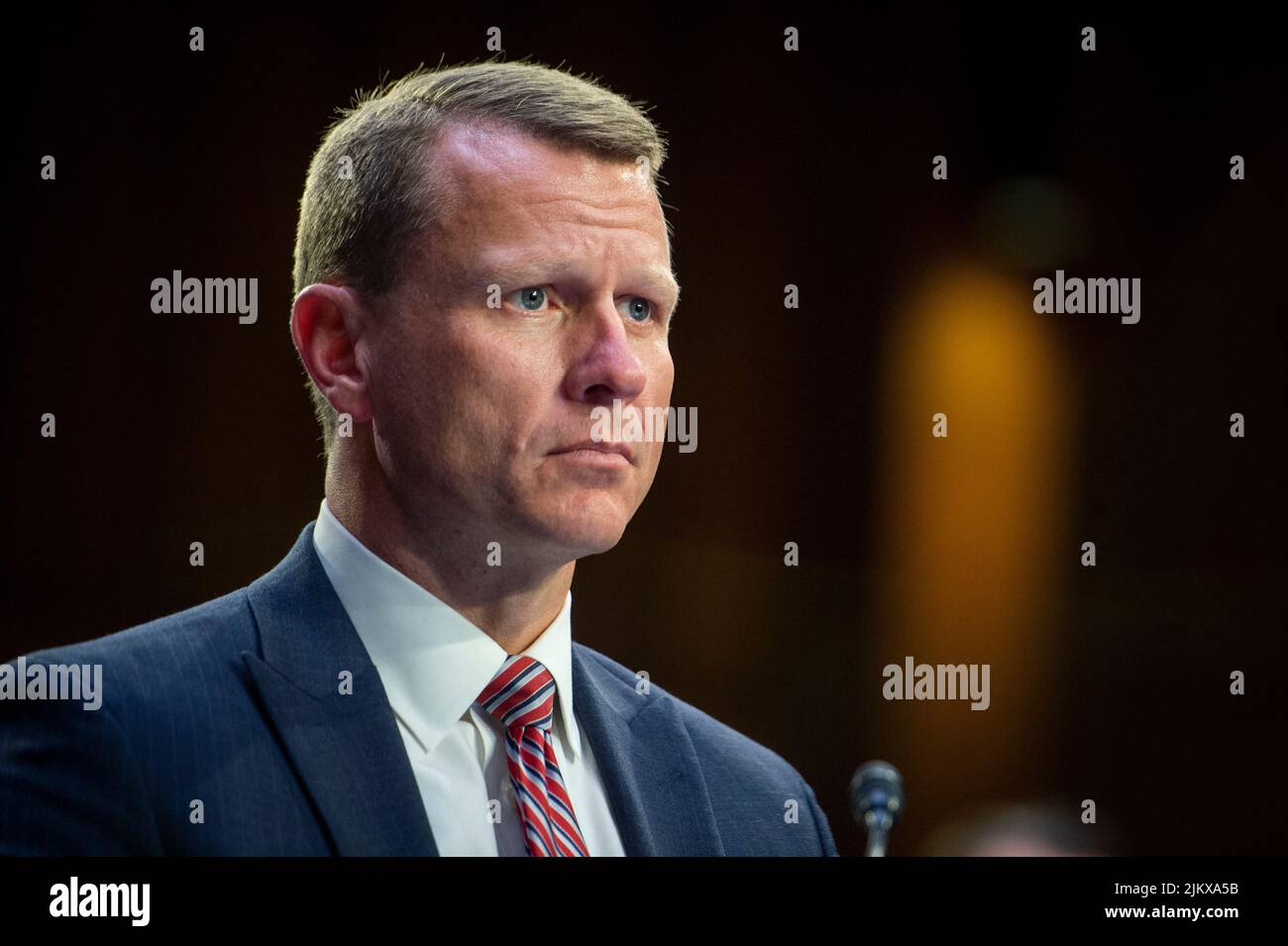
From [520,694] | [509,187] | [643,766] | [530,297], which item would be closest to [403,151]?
[509,187]

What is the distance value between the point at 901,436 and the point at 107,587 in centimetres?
154

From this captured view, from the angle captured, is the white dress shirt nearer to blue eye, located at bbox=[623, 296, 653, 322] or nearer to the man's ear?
the man's ear

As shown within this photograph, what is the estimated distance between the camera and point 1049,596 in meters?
2.72

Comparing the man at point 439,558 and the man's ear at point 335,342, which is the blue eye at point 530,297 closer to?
the man at point 439,558

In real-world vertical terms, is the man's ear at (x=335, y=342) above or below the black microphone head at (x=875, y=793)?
above

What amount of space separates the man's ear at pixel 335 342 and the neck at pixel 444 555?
0.08 metres

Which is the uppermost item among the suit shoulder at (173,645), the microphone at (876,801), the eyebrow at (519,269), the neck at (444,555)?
the eyebrow at (519,269)

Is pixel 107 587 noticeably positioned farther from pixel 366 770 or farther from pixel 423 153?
pixel 423 153

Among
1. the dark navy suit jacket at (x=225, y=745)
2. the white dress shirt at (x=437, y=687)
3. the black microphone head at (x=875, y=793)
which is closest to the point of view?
the dark navy suit jacket at (x=225, y=745)

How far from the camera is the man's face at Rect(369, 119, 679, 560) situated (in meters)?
2.30

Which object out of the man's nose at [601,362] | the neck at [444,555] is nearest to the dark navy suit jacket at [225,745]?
the neck at [444,555]

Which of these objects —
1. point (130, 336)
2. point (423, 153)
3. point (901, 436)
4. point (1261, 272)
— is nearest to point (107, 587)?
point (130, 336)

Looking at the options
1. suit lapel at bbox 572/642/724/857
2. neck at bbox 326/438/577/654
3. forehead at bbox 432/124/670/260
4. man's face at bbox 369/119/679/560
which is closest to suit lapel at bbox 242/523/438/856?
neck at bbox 326/438/577/654

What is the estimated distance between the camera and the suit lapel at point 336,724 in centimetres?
212
